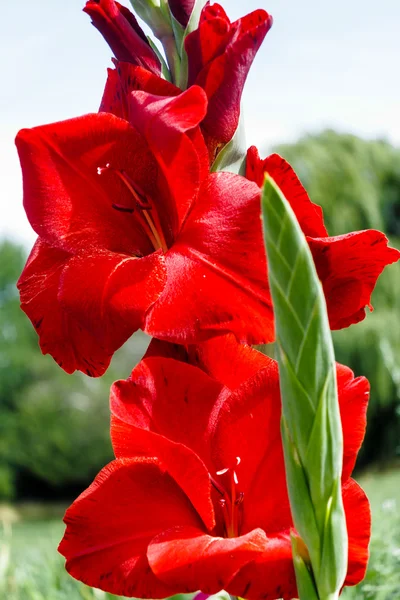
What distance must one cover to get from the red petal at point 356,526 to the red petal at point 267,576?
0.13ft

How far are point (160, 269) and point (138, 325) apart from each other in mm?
37

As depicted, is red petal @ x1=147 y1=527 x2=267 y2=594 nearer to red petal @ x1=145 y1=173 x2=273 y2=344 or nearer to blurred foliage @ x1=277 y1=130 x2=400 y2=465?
red petal @ x1=145 y1=173 x2=273 y2=344

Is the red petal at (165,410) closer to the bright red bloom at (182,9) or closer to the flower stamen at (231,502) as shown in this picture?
the flower stamen at (231,502)

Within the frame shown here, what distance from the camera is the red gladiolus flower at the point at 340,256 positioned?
41 cm

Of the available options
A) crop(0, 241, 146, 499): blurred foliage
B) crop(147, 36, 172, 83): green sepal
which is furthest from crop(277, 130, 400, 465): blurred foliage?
crop(147, 36, 172, 83): green sepal

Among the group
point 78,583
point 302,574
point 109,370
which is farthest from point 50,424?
point 302,574

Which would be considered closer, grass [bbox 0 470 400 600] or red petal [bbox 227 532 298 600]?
red petal [bbox 227 532 298 600]

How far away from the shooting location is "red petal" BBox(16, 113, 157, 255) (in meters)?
0.43

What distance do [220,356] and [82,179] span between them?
14 cm

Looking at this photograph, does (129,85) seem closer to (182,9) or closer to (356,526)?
(182,9)

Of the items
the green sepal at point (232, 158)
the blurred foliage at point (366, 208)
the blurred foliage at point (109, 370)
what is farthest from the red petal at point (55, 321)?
the blurred foliage at point (366, 208)

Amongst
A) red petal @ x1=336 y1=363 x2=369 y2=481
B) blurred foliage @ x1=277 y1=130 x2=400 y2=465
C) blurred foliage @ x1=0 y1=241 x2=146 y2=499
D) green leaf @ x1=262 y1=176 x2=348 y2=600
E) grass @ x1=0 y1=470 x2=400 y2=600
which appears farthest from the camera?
blurred foliage @ x1=0 y1=241 x2=146 y2=499

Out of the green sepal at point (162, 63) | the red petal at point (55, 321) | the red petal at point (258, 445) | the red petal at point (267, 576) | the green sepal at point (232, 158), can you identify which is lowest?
the red petal at point (267, 576)

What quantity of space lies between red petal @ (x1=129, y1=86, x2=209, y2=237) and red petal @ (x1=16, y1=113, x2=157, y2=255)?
0.02 m
